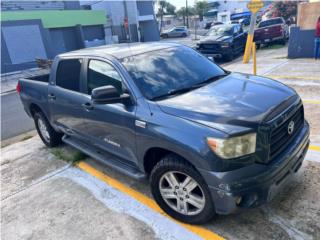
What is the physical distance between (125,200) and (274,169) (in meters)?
1.90

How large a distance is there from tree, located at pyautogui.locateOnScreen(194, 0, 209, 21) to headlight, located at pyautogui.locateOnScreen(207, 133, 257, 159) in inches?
3006

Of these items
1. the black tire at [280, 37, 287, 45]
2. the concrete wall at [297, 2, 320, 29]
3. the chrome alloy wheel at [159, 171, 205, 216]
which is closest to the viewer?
the chrome alloy wheel at [159, 171, 205, 216]

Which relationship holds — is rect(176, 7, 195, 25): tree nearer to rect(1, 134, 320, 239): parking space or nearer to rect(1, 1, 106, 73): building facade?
rect(1, 1, 106, 73): building facade

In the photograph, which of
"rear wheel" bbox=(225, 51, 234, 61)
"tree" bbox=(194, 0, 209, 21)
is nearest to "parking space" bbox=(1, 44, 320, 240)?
"rear wheel" bbox=(225, 51, 234, 61)

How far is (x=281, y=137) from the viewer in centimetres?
275

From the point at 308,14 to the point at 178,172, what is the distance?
13.7 m

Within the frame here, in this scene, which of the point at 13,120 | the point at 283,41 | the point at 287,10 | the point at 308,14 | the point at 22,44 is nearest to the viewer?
the point at 13,120

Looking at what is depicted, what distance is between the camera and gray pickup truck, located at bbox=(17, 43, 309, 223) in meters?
2.50

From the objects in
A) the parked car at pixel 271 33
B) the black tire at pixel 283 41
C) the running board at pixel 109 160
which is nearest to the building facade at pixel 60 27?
the parked car at pixel 271 33

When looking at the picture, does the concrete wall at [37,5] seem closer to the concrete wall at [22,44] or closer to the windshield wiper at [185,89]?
the concrete wall at [22,44]

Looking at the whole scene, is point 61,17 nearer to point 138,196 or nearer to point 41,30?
point 41,30

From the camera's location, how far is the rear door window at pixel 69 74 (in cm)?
413

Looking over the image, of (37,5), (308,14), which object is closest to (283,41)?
(308,14)

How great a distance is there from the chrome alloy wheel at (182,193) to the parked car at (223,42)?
11895 millimetres
